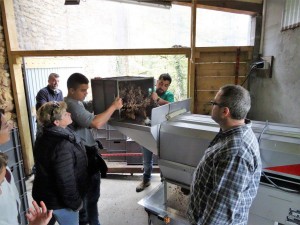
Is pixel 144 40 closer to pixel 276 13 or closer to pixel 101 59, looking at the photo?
pixel 101 59

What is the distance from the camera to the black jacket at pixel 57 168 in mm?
1358

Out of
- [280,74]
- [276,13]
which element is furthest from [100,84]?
[276,13]

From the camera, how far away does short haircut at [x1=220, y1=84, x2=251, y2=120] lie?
3.39ft

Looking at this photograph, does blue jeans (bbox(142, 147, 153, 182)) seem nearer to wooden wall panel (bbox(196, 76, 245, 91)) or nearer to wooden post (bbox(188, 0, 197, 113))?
wooden post (bbox(188, 0, 197, 113))

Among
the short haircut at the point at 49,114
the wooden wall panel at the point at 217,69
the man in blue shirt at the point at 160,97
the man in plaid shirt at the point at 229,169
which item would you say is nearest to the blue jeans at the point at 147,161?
the man in blue shirt at the point at 160,97

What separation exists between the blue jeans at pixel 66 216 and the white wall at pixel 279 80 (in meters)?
1.77

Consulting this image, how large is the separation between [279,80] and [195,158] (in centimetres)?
121

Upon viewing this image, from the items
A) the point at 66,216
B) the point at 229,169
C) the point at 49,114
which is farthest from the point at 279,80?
the point at 66,216

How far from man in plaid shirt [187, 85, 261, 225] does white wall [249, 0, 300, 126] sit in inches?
34.5

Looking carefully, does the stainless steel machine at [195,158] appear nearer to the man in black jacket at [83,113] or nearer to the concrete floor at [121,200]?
the man in black jacket at [83,113]

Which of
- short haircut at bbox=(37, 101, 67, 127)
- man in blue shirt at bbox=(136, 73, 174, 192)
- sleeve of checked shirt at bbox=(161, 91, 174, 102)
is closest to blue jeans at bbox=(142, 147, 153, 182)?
man in blue shirt at bbox=(136, 73, 174, 192)

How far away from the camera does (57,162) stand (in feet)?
4.42

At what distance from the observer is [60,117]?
4.62 ft

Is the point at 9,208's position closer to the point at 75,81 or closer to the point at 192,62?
the point at 75,81
